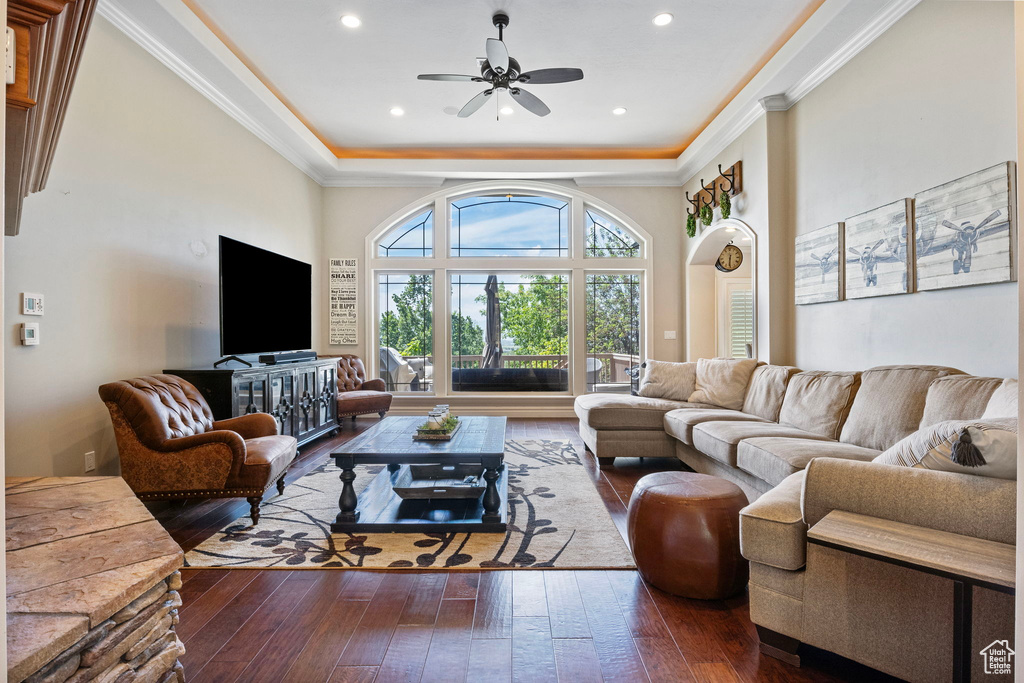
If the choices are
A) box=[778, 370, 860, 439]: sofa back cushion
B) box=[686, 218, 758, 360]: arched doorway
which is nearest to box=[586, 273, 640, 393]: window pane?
box=[686, 218, 758, 360]: arched doorway

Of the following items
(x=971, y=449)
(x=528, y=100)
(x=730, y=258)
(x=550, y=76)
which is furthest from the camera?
(x=730, y=258)

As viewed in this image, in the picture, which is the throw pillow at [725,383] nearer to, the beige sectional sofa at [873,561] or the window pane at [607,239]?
the beige sectional sofa at [873,561]

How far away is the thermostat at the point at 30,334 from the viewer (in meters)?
2.84

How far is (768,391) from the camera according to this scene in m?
4.28

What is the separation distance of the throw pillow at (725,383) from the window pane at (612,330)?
2369 mm

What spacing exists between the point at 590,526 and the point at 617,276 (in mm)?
4776

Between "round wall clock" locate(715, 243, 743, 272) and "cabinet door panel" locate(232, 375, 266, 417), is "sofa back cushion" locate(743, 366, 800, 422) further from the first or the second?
"cabinet door panel" locate(232, 375, 266, 417)

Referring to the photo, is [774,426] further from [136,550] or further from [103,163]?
[103,163]

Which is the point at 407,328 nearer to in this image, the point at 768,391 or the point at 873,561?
the point at 768,391

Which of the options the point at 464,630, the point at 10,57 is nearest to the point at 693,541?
the point at 464,630

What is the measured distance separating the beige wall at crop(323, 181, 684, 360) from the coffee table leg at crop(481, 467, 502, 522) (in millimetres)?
4469

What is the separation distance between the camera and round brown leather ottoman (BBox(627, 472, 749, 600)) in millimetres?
2303

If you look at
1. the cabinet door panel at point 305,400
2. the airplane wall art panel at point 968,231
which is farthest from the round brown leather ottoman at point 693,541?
the cabinet door panel at point 305,400

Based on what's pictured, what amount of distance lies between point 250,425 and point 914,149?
14.7ft
